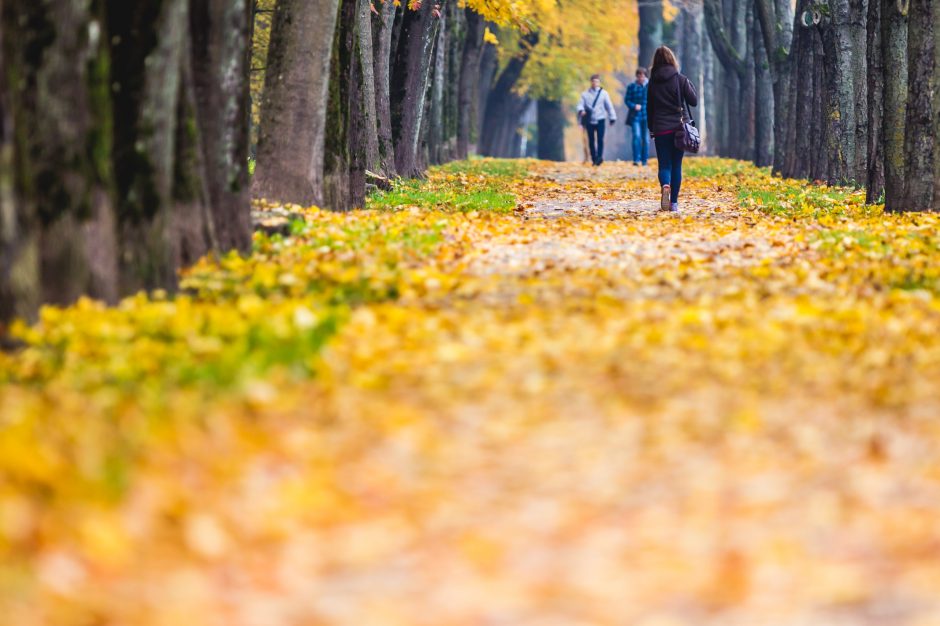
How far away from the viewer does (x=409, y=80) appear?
2416 cm

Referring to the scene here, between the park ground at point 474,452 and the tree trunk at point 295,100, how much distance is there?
417 centimetres

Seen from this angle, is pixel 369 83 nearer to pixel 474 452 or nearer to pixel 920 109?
pixel 920 109

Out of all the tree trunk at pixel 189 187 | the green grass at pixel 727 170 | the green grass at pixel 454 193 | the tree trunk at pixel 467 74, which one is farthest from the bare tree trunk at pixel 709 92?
the tree trunk at pixel 189 187

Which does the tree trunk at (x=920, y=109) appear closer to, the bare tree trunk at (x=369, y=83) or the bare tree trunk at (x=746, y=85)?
the bare tree trunk at (x=369, y=83)

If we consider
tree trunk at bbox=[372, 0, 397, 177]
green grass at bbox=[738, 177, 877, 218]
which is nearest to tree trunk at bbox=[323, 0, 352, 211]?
green grass at bbox=[738, 177, 877, 218]

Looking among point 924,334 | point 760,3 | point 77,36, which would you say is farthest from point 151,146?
point 760,3

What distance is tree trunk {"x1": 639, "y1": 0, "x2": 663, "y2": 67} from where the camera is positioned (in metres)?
47.2

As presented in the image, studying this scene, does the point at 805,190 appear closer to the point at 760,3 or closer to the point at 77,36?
the point at 760,3

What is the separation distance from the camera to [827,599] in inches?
159

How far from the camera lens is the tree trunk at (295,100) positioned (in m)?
13.9

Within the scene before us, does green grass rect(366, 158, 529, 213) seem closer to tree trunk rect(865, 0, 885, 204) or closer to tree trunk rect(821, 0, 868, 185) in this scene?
tree trunk rect(865, 0, 885, 204)

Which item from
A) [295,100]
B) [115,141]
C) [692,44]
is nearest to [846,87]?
[295,100]

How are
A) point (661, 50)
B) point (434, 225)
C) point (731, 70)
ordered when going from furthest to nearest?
point (731, 70) → point (661, 50) → point (434, 225)

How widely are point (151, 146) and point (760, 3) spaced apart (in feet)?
77.0
